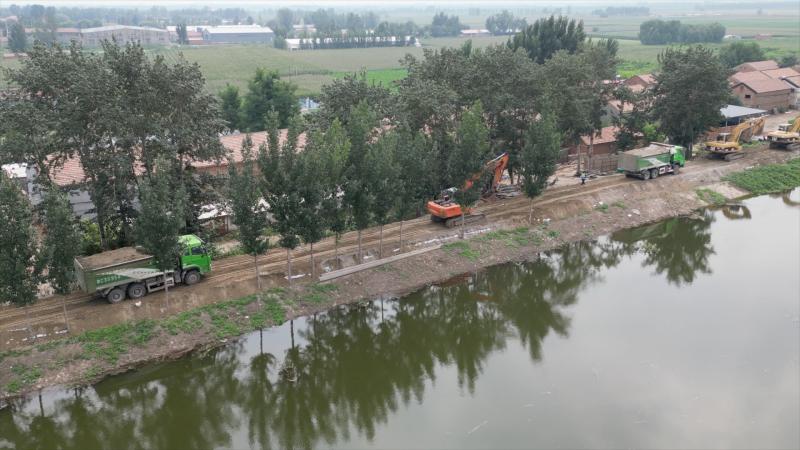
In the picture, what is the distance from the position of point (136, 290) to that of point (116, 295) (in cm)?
78

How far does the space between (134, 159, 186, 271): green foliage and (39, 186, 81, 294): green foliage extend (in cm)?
227

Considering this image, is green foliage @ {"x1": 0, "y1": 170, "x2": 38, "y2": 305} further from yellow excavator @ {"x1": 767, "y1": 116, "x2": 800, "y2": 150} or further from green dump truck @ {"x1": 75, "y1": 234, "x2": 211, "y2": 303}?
yellow excavator @ {"x1": 767, "y1": 116, "x2": 800, "y2": 150}

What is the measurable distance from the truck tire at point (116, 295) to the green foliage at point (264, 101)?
30941mm

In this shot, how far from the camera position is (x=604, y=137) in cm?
5078

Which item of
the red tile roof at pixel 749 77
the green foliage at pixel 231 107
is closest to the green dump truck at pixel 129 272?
the green foliage at pixel 231 107

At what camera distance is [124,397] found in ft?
72.1

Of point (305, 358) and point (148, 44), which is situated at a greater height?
point (148, 44)

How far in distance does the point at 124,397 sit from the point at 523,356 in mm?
14610

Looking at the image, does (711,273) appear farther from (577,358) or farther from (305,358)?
(305,358)

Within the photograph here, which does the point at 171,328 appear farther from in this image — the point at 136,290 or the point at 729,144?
the point at 729,144

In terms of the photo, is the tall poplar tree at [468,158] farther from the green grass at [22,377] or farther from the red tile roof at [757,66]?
the red tile roof at [757,66]

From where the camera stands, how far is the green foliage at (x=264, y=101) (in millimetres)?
54550

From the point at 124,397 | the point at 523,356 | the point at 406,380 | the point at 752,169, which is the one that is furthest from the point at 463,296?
the point at 752,169

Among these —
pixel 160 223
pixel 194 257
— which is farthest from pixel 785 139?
pixel 160 223
